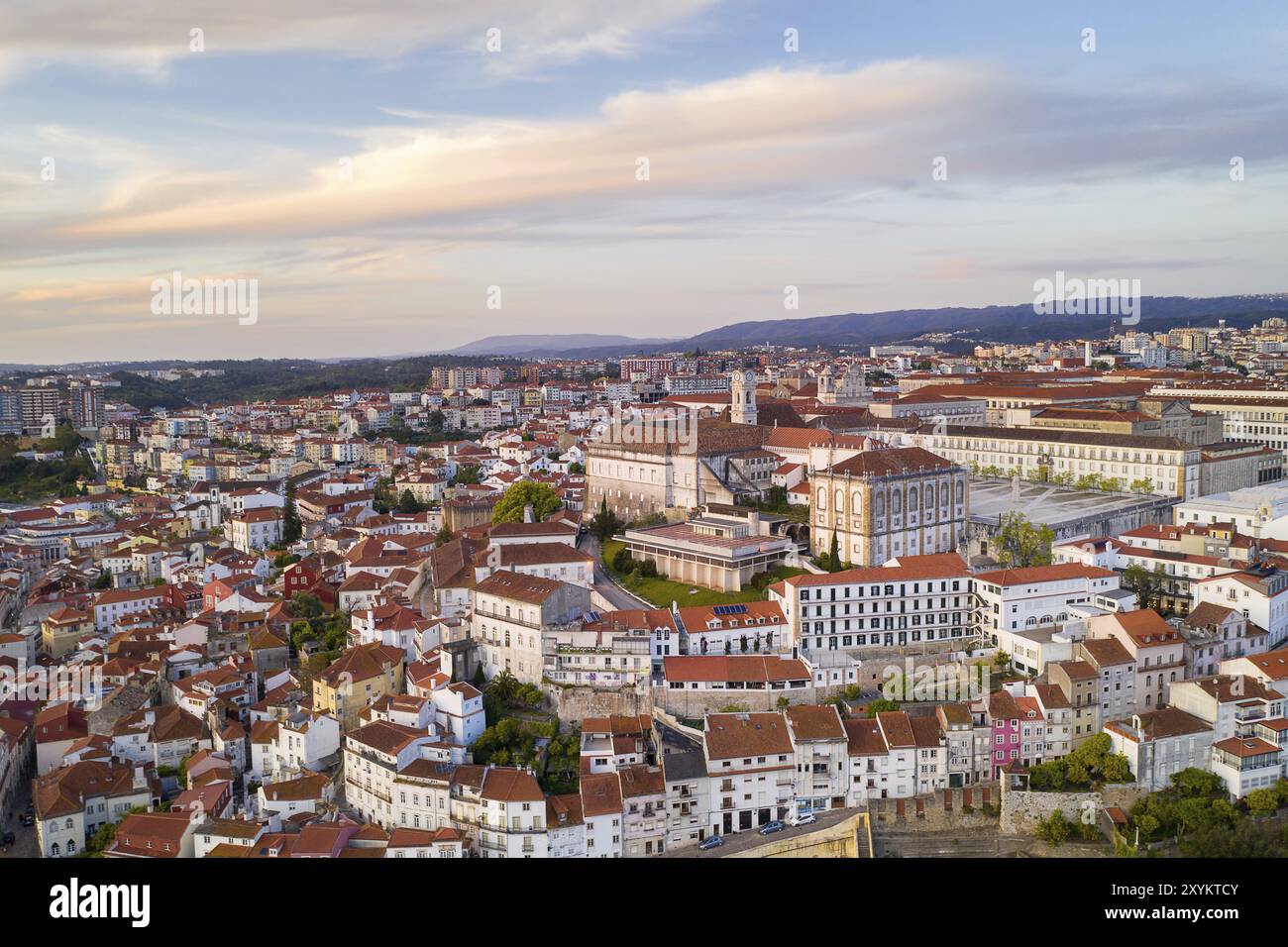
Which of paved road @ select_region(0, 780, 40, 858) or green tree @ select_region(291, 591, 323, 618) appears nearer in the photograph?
paved road @ select_region(0, 780, 40, 858)

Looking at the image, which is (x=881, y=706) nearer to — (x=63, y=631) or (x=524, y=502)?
(x=524, y=502)

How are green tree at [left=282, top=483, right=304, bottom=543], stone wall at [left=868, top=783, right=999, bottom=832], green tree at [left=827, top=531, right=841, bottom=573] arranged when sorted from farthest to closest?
green tree at [left=282, top=483, right=304, bottom=543] < green tree at [left=827, top=531, right=841, bottom=573] < stone wall at [left=868, top=783, right=999, bottom=832]

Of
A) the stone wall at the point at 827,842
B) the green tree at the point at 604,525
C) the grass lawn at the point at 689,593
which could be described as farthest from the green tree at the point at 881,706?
the green tree at the point at 604,525

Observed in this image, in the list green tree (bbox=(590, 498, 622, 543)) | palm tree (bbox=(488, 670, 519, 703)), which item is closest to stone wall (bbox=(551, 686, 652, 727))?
palm tree (bbox=(488, 670, 519, 703))

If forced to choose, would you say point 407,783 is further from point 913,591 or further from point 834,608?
point 913,591

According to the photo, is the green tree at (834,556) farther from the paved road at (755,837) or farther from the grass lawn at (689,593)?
the paved road at (755,837)

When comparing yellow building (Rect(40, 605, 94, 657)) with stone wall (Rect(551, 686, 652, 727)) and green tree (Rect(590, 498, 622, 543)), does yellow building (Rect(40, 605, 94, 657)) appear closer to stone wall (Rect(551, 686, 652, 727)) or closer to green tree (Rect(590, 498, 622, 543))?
green tree (Rect(590, 498, 622, 543))

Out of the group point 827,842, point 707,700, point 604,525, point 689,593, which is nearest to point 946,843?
point 827,842
